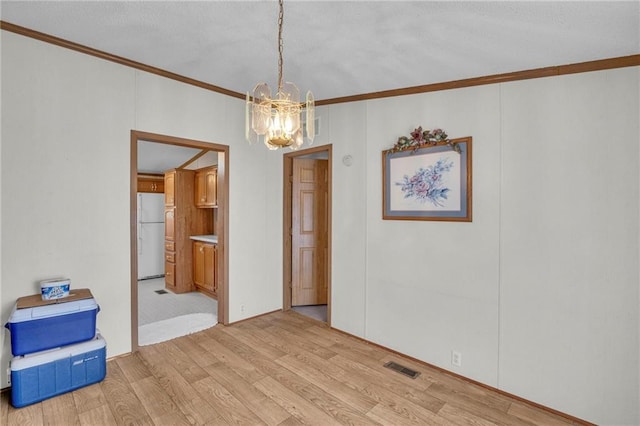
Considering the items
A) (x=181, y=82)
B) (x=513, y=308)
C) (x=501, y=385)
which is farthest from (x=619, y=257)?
(x=181, y=82)

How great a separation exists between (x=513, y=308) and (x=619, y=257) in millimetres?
762

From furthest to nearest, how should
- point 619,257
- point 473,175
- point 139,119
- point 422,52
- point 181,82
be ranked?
point 181,82, point 139,119, point 473,175, point 422,52, point 619,257

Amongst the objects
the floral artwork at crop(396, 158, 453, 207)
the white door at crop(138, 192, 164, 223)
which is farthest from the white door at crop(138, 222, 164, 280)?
the floral artwork at crop(396, 158, 453, 207)

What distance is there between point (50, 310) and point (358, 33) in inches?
119

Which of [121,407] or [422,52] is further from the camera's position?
[422,52]

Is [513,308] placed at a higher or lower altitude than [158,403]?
higher

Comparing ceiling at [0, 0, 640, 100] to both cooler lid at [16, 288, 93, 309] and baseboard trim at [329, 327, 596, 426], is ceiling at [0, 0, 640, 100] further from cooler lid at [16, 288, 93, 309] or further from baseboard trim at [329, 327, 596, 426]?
baseboard trim at [329, 327, 596, 426]

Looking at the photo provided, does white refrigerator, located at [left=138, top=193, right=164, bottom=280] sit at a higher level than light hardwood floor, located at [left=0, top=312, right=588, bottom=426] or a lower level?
higher

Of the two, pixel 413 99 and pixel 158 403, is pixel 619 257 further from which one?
Answer: pixel 158 403

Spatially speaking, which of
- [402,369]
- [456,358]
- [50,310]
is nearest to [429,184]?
[456,358]

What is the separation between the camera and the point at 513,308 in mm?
2439

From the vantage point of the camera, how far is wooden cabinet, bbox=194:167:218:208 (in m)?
4.82

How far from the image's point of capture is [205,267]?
487 centimetres

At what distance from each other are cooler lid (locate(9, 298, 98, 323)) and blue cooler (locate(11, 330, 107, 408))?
28cm
